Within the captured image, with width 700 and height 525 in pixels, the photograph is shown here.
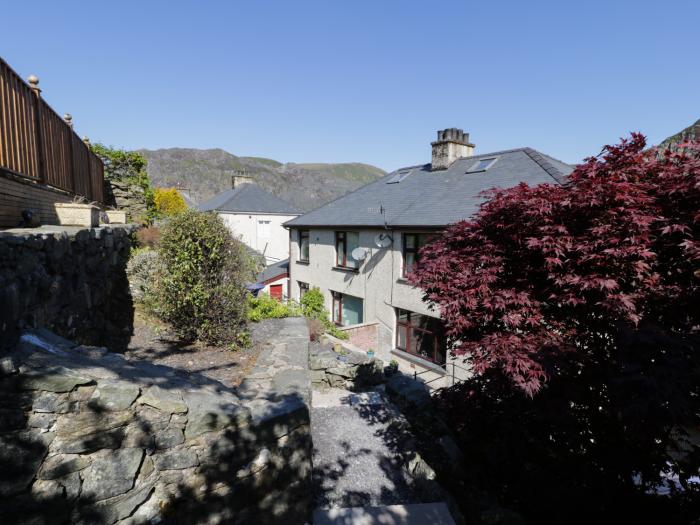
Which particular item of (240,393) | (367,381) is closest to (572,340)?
(240,393)

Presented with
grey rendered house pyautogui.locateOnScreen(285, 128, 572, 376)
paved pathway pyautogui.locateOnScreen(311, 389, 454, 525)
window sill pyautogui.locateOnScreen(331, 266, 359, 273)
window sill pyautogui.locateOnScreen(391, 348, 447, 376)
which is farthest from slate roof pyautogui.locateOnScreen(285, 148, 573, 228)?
paved pathway pyautogui.locateOnScreen(311, 389, 454, 525)

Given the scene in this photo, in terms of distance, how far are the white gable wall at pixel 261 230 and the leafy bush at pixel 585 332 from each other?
2419 cm

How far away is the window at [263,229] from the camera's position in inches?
1118

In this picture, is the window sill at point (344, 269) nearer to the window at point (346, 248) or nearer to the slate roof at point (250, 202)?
the window at point (346, 248)

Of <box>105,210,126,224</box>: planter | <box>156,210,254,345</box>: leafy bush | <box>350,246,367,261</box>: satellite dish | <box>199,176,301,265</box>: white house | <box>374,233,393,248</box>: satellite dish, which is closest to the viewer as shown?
<box>156,210,254,345</box>: leafy bush

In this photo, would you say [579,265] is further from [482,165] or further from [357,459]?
[482,165]

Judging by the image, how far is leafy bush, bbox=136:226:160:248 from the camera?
9.77 meters

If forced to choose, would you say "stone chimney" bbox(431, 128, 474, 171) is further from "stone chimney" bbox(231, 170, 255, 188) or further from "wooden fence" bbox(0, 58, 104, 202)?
"stone chimney" bbox(231, 170, 255, 188)

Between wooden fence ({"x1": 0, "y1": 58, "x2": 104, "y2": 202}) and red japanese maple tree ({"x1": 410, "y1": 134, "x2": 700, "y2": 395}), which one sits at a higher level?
wooden fence ({"x1": 0, "y1": 58, "x2": 104, "y2": 202})

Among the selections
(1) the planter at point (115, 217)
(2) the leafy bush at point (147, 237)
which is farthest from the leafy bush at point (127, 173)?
(1) the planter at point (115, 217)

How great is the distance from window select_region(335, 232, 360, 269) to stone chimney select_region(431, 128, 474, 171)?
4.78 metres

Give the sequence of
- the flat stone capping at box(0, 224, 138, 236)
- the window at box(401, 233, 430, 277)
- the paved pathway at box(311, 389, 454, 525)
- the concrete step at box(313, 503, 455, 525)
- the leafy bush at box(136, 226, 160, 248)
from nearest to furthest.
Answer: the flat stone capping at box(0, 224, 138, 236), the concrete step at box(313, 503, 455, 525), the paved pathway at box(311, 389, 454, 525), the leafy bush at box(136, 226, 160, 248), the window at box(401, 233, 430, 277)

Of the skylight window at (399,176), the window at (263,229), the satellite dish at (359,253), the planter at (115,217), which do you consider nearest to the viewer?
the planter at (115,217)

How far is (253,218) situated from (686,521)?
27262 mm
